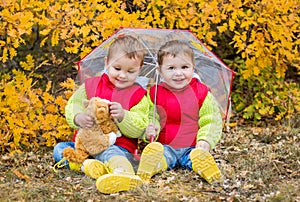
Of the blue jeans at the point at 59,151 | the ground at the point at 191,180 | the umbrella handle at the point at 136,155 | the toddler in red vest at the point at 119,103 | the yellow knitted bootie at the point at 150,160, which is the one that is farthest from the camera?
the blue jeans at the point at 59,151

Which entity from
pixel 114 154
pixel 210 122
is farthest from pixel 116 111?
→ pixel 210 122

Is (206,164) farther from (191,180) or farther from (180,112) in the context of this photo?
(180,112)

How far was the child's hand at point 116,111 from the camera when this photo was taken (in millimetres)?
3602

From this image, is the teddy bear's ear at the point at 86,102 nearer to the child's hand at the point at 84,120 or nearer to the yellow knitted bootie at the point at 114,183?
the child's hand at the point at 84,120

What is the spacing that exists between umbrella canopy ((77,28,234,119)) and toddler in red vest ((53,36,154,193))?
0.28 ft

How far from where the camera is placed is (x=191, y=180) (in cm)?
357

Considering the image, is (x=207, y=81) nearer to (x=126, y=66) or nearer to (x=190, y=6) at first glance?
(x=126, y=66)

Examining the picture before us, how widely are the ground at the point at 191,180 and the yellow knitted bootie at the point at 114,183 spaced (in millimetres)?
33

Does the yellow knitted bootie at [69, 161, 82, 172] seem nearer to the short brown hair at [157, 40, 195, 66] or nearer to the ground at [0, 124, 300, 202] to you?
the ground at [0, 124, 300, 202]

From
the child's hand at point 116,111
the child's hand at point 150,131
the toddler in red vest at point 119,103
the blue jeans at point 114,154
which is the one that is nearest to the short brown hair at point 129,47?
the toddler in red vest at point 119,103

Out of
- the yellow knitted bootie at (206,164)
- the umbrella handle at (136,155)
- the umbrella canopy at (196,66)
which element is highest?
the umbrella canopy at (196,66)

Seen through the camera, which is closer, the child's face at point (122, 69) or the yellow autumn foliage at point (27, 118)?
the child's face at point (122, 69)

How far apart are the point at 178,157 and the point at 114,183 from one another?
2.27ft

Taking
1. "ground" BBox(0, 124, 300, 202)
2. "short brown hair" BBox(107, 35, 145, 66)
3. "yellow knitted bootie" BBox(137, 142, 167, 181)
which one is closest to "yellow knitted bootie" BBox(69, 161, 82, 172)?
"ground" BBox(0, 124, 300, 202)
